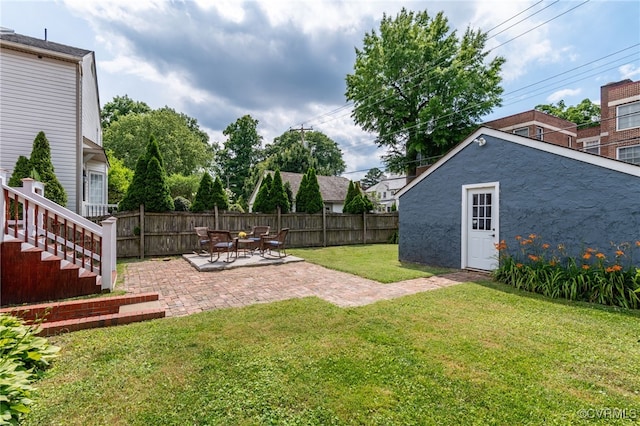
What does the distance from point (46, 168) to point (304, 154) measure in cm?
2231

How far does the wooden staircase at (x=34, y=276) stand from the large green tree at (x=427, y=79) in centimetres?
2191

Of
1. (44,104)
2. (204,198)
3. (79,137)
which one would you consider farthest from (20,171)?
(204,198)

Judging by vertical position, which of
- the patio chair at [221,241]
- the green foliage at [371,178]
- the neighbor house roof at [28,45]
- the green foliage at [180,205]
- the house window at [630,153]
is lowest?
the patio chair at [221,241]

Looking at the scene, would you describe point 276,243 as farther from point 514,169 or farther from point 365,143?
point 365,143

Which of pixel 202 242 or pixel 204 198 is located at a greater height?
pixel 204 198

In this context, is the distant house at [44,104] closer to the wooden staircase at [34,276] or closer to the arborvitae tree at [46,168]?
the arborvitae tree at [46,168]

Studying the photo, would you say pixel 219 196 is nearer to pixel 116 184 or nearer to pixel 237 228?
pixel 237 228

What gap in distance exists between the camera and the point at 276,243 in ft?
30.1

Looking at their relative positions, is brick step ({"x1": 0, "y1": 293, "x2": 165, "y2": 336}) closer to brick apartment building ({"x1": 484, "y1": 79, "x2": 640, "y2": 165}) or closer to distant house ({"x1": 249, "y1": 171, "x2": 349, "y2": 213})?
brick apartment building ({"x1": 484, "y1": 79, "x2": 640, "y2": 165})

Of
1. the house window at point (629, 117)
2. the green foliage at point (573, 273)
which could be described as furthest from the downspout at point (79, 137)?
the house window at point (629, 117)

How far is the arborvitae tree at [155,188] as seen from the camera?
9.91 m

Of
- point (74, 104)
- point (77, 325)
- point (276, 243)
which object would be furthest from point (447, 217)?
point (74, 104)

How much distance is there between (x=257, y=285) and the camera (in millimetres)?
5996

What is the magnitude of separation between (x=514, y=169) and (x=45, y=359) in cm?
881
